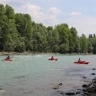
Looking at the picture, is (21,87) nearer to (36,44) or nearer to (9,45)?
(9,45)

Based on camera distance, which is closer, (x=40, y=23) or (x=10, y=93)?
(x=10, y=93)

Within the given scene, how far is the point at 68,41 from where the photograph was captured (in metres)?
152

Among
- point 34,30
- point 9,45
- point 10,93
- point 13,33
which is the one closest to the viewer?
point 10,93

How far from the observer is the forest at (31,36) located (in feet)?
332

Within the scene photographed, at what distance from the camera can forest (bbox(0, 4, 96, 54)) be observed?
332 ft

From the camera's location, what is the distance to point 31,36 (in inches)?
4705

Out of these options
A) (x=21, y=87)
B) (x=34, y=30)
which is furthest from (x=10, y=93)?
(x=34, y=30)

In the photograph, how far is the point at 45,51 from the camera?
130250 millimetres

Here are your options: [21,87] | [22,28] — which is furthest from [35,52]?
[21,87]

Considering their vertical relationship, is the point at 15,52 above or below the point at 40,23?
below

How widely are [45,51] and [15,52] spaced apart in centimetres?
2842

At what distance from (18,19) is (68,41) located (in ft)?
150

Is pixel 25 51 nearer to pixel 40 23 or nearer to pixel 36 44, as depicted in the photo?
pixel 36 44

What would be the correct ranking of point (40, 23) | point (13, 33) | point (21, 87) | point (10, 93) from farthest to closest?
point (40, 23) → point (13, 33) → point (21, 87) → point (10, 93)
